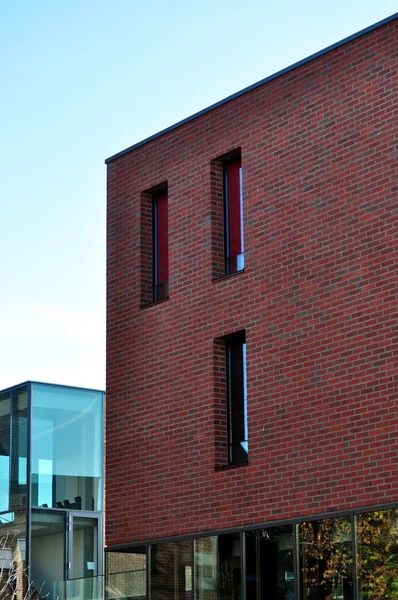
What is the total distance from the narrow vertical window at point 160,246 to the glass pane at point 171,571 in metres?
4.85

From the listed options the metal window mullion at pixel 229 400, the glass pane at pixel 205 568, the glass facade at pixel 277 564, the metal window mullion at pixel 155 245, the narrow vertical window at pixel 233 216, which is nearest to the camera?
the glass facade at pixel 277 564

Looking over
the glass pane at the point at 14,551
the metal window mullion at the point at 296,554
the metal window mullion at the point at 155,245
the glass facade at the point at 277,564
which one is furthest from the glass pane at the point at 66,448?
the metal window mullion at the point at 296,554

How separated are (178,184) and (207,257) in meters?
1.90

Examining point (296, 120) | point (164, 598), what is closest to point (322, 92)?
point (296, 120)

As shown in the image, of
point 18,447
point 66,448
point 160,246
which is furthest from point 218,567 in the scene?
point 18,447

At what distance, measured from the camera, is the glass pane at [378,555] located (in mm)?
18656

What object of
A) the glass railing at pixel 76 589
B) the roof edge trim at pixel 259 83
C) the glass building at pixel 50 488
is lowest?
the glass railing at pixel 76 589

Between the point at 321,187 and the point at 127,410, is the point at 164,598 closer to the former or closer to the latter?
the point at 127,410

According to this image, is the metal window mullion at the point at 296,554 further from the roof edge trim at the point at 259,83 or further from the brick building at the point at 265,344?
the roof edge trim at the point at 259,83

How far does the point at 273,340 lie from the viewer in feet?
69.7

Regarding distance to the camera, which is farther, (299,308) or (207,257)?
(207,257)

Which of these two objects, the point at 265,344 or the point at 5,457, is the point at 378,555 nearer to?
the point at 265,344

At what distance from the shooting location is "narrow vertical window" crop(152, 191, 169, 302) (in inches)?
951

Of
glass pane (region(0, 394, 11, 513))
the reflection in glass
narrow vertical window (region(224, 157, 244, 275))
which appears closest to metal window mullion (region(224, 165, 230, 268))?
narrow vertical window (region(224, 157, 244, 275))
